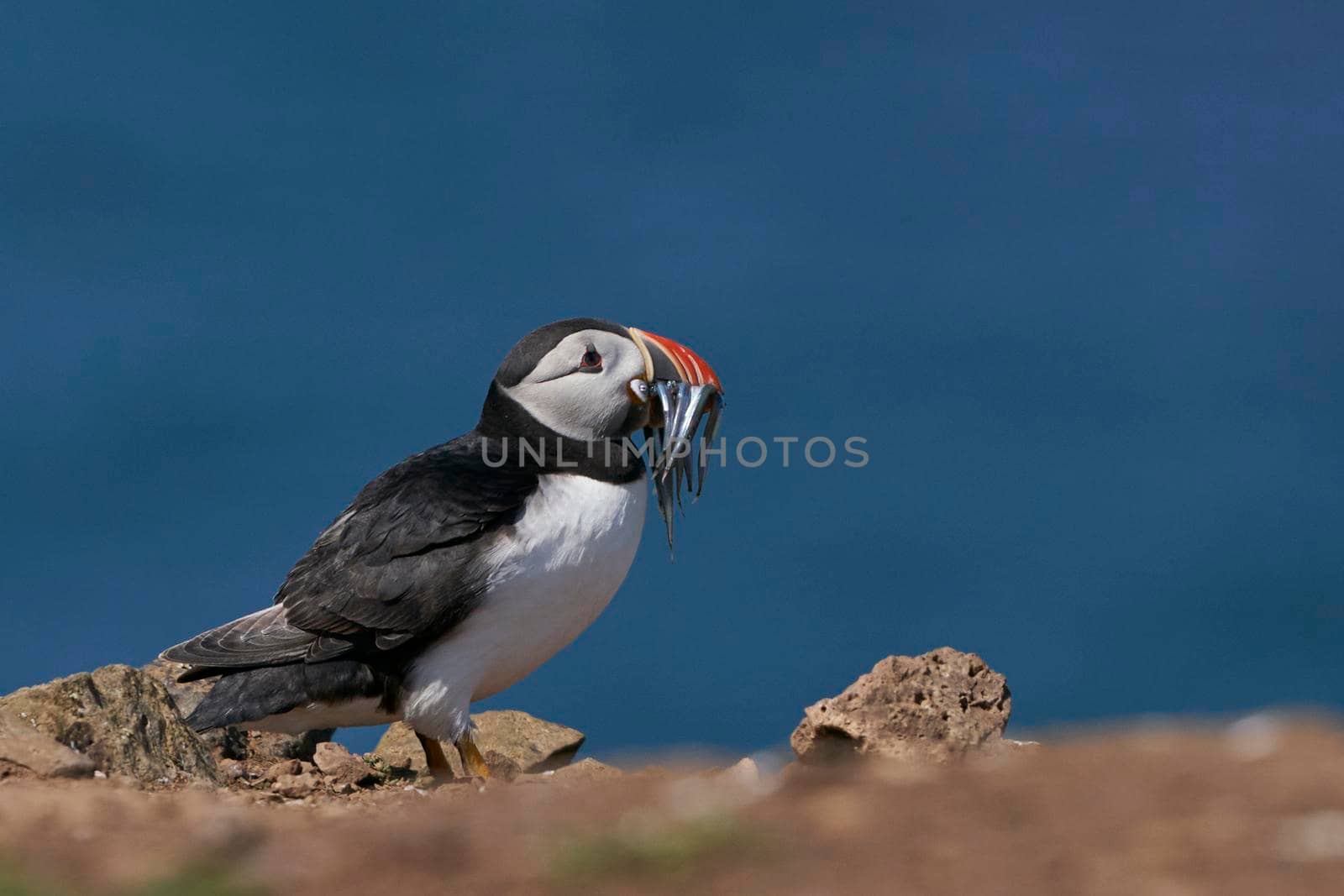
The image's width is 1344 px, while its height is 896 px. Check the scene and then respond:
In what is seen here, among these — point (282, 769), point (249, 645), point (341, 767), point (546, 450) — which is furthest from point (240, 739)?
point (546, 450)

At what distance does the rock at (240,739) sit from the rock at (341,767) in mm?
157

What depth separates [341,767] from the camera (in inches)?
377

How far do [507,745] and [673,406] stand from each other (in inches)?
115

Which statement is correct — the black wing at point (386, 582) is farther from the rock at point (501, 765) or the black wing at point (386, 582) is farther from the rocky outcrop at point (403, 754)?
the rocky outcrop at point (403, 754)

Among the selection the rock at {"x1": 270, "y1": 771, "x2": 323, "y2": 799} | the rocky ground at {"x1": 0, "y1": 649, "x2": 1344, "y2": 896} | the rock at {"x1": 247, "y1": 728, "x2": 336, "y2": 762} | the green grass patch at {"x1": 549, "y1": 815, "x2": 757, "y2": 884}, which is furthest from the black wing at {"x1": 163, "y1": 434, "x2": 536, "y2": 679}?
the green grass patch at {"x1": 549, "y1": 815, "x2": 757, "y2": 884}

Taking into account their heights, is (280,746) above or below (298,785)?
above

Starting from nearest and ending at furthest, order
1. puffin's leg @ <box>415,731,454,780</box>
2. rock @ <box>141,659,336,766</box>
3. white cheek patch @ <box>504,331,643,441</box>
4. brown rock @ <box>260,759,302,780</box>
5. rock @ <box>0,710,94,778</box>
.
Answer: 1. rock @ <box>0,710,94,778</box>
2. puffin's leg @ <box>415,731,454,780</box>
3. white cheek patch @ <box>504,331,643,441</box>
4. brown rock @ <box>260,759,302,780</box>
5. rock @ <box>141,659,336,766</box>

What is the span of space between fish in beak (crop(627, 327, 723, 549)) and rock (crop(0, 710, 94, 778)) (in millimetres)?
3690

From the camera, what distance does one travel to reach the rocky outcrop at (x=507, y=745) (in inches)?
412

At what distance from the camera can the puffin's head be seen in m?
9.12

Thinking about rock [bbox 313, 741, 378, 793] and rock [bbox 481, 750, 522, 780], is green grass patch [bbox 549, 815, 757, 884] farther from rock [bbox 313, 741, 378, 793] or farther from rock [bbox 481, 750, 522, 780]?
rock [bbox 481, 750, 522, 780]

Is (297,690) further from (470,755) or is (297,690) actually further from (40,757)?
(40,757)

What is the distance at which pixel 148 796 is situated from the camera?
5824mm

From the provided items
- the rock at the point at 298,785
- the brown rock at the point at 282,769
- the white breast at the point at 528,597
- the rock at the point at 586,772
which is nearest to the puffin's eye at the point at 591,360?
the white breast at the point at 528,597
